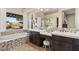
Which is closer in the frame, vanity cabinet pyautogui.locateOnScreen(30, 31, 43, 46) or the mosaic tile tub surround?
the mosaic tile tub surround

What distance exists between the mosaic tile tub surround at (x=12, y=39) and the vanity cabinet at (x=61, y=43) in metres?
0.53

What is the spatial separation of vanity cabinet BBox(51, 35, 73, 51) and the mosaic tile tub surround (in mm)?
529

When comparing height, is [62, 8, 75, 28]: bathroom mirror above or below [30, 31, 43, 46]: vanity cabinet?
above

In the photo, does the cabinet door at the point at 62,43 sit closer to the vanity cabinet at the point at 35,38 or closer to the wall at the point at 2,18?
the vanity cabinet at the point at 35,38

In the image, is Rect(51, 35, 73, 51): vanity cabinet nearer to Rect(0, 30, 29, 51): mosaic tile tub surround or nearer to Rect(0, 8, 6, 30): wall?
Rect(0, 30, 29, 51): mosaic tile tub surround

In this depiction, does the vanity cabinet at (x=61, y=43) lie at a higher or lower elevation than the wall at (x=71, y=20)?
lower

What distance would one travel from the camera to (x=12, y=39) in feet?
7.33

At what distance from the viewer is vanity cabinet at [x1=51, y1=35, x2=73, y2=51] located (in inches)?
84.8

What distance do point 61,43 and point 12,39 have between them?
0.93m

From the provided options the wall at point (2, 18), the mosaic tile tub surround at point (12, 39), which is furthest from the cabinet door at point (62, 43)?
the wall at point (2, 18)

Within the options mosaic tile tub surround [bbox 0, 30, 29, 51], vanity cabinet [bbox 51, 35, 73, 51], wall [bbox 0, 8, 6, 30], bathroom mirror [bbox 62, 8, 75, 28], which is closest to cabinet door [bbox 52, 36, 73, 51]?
vanity cabinet [bbox 51, 35, 73, 51]

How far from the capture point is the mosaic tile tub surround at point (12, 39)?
2.19 metres

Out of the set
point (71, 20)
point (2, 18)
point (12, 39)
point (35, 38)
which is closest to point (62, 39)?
point (71, 20)
